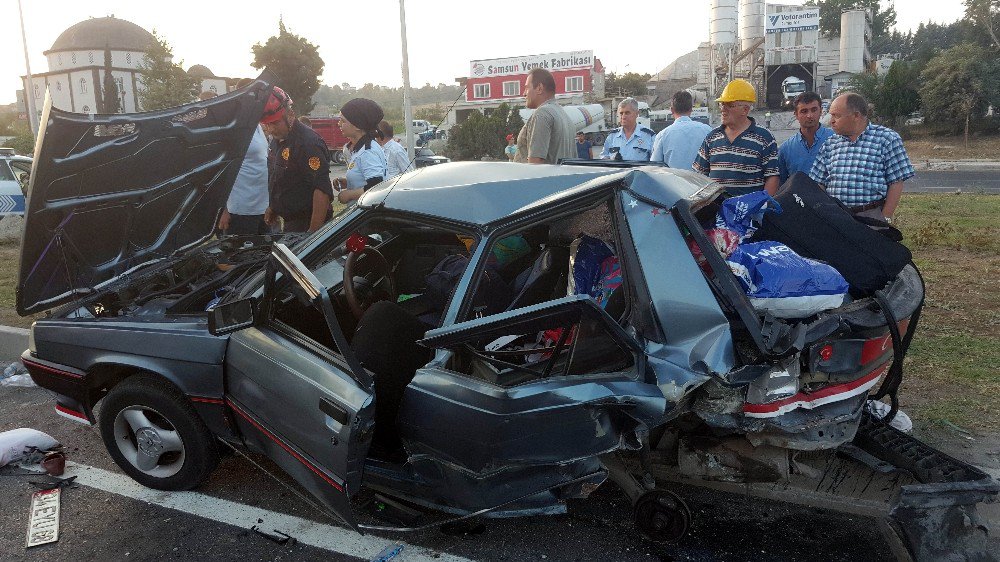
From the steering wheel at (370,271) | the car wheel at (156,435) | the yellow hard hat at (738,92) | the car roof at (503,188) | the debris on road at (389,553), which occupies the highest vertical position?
the yellow hard hat at (738,92)

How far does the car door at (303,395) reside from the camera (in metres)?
2.54

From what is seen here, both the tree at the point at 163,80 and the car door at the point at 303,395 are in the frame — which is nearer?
the car door at the point at 303,395

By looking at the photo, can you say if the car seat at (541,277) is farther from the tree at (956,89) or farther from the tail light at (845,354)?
the tree at (956,89)

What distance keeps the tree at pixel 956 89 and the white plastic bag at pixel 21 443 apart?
31.5 m

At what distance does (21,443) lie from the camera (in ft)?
12.7

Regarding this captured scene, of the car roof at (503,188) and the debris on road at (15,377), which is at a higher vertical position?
the car roof at (503,188)

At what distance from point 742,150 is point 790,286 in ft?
8.01

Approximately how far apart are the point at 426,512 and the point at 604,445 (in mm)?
826

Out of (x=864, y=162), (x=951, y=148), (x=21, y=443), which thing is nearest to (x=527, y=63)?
(x=951, y=148)

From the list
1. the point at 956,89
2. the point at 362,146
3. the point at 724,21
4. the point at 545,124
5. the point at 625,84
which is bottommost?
the point at 362,146

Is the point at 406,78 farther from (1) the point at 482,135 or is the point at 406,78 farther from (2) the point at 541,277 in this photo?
(2) the point at 541,277

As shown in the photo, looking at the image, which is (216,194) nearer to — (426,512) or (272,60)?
(426,512)

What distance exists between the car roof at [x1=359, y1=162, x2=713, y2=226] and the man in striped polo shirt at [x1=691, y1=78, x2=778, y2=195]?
187 centimetres

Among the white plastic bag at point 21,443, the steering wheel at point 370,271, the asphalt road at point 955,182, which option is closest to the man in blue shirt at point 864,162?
the steering wheel at point 370,271
